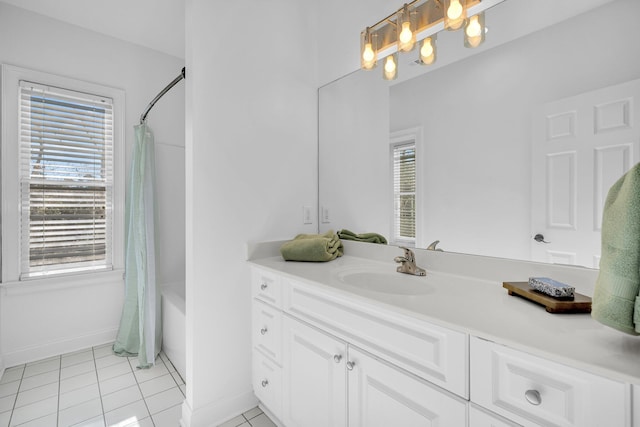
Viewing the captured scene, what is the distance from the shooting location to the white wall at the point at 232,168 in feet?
4.83

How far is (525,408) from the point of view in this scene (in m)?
0.64

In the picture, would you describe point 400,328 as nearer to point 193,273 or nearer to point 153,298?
point 193,273

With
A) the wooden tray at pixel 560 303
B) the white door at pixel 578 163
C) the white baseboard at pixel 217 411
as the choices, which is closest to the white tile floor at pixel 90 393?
the white baseboard at pixel 217 411

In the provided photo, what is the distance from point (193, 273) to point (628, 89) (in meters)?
1.83

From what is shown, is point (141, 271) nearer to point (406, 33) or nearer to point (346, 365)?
point (346, 365)

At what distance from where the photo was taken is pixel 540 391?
2.05ft

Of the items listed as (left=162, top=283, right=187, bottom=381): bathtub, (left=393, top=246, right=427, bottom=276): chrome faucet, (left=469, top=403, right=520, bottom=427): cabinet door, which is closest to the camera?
(left=469, top=403, right=520, bottom=427): cabinet door

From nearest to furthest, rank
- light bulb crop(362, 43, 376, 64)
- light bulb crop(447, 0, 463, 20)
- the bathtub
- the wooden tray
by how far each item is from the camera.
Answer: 1. the wooden tray
2. light bulb crop(447, 0, 463, 20)
3. light bulb crop(362, 43, 376, 64)
4. the bathtub

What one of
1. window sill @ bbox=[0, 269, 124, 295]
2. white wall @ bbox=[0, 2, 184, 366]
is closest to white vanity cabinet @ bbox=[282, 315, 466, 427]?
white wall @ bbox=[0, 2, 184, 366]

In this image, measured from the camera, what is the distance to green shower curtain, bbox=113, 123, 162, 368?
6.64 ft

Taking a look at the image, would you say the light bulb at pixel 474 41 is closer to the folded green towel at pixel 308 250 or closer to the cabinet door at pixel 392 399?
the folded green towel at pixel 308 250

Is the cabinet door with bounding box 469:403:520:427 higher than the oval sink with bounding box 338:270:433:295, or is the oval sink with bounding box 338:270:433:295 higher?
the oval sink with bounding box 338:270:433:295

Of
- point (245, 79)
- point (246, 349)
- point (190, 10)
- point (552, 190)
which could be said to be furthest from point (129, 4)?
point (552, 190)

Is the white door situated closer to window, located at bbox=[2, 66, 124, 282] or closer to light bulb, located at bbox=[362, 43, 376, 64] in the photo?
light bulb, located at bbox=[362, 43, 376, 64]
